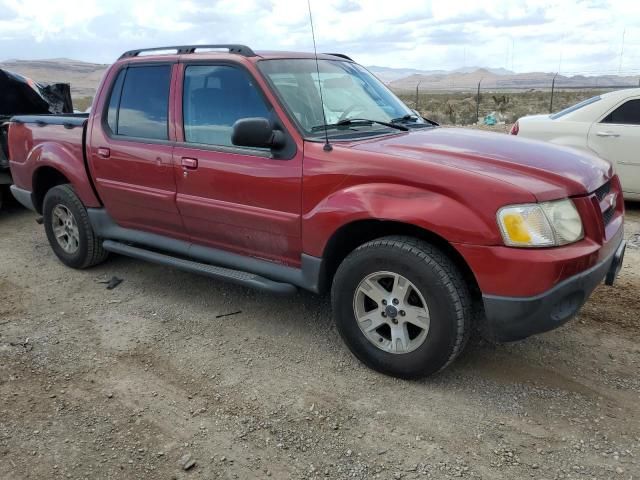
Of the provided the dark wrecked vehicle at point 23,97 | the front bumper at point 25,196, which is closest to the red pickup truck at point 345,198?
the front bumper at point 25,196

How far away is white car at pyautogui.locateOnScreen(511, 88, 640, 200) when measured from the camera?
6.87 m

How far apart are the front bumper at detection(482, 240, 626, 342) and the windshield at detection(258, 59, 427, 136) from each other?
1.51m

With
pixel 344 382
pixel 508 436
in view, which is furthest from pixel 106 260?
pixel 508 436

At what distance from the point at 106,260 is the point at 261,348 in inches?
93.7

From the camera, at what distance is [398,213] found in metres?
3.10

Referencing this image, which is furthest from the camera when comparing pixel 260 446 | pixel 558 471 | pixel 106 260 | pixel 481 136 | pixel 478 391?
pixel 106 260

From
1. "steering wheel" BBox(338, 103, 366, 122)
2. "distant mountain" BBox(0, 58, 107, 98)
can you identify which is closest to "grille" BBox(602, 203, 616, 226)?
"steering wheel" BBox(338, 103, 366, 122)

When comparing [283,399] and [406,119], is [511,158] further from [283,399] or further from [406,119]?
[283,399]

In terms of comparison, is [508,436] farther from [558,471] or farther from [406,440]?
[406,440]

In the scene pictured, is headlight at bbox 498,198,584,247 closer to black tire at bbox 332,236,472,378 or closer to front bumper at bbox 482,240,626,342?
front bumper at bbox 482,240,626,342

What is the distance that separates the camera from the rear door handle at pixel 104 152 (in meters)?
4.57

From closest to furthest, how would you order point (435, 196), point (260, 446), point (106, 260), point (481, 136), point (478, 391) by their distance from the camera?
point (260, 446), point (435, 196), point (478, 391), point (481, 136), point (106, 260)

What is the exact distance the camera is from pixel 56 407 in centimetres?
320

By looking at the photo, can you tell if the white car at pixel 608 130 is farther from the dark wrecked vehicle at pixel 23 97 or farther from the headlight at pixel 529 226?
the dark wrecked vehicle at pixel 23 97
